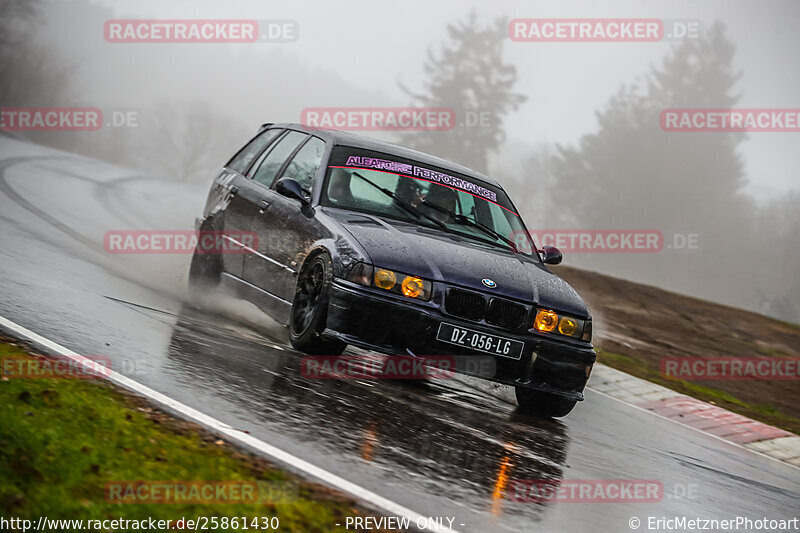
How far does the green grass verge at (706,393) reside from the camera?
11.3m

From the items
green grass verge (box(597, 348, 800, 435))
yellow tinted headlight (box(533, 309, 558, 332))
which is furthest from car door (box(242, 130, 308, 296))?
green grass verge (box(597, 348, 800, 435))

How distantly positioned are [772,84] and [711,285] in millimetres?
17530

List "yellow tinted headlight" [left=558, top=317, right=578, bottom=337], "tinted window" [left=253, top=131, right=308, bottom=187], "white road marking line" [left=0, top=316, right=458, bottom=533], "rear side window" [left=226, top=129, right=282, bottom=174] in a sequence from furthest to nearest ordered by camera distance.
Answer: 1. "rear side window" [left=226, top=129, right=282, bottom=174]
2. "tinted window" [left=253, top=131, right=308, bottom=187]
3. "yellow tinted headlight" [left=558, top=317, right=578, bottom=337]
4. "white road marking line" [left=0, top=316, right=458, bottom=533]

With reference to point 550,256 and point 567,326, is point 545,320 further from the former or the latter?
point 550,256

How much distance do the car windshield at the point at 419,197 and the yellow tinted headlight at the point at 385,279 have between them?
3.63 feet

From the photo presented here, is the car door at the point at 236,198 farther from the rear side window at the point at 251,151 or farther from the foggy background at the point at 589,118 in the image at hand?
the foggy background at the point at 589,118

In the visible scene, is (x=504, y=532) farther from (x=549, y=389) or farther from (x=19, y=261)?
(x=19, y=261)

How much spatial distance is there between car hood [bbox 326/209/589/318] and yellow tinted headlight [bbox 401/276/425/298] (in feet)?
0.15

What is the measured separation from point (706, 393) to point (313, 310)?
22.5ft

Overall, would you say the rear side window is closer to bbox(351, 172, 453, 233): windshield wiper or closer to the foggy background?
bbox(351, 172, 453, 233): windshield wiper

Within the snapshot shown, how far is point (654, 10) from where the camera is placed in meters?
90.4

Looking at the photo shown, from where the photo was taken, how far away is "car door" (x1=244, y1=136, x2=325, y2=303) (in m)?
7.55

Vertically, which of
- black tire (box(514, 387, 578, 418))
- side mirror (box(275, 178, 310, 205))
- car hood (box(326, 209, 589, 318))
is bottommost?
black tire (box(514, 387, 578, 418))

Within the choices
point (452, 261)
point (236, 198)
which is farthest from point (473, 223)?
point (236, 198)
